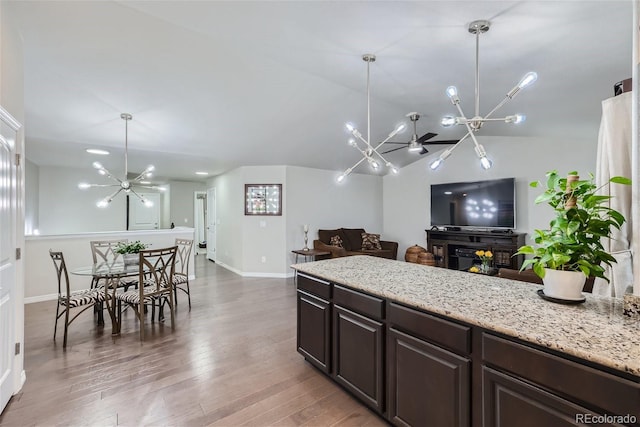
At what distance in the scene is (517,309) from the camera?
1.40 m

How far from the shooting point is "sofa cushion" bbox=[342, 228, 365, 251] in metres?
6.51

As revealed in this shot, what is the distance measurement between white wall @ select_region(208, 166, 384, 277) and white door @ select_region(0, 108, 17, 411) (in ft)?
13.2

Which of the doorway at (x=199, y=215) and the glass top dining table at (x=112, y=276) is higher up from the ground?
the doorway at (x=199, y=215)

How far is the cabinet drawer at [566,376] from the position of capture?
925 millimetres

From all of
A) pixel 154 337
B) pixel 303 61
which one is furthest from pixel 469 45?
pixel 154 337

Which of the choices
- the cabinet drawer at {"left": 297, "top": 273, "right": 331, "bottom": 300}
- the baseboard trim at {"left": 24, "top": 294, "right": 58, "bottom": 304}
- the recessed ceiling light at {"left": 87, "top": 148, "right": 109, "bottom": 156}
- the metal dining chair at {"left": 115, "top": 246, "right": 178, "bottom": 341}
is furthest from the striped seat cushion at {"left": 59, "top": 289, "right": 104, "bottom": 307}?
the recessed ceiling light at {"left": 87, "top": 148, "right": 109, "bottom": 156}

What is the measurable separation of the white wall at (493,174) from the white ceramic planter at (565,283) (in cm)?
444

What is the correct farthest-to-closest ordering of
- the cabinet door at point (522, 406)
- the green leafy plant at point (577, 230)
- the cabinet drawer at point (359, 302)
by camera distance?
the cabinet drawer at point (359, 302)
the green leafy plant at point (577, 230)
the cabinet door at point (522, 406)

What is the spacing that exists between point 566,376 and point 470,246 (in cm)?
502

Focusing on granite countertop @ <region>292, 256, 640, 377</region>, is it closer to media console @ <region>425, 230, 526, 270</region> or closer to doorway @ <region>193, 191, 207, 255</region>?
media console @ <region>425, 230, 526, 270</region>

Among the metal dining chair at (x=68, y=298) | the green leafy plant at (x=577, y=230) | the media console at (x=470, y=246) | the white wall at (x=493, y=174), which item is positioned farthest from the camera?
the media console at (x=470, y=246)

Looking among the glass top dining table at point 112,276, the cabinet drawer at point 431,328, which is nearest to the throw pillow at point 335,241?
the glass top dining table at point 112,276

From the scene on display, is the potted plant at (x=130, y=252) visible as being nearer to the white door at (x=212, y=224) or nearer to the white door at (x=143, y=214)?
the white door at (x=212, y=224)

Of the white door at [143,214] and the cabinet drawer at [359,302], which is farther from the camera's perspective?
the white door at [143,214]
